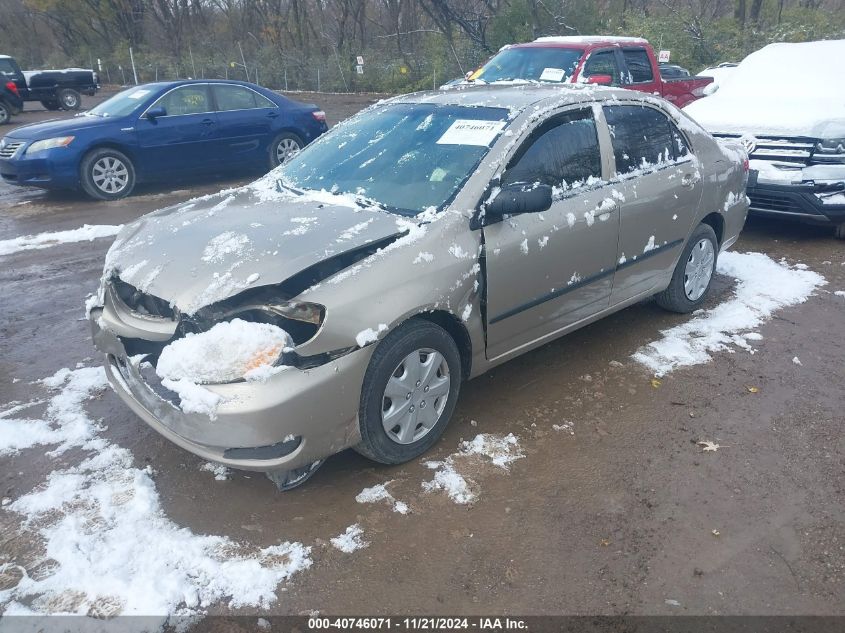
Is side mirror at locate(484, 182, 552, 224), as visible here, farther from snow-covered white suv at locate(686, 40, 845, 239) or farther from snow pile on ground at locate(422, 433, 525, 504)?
snow-covered white suv at locate(686, 40, 845, 239)

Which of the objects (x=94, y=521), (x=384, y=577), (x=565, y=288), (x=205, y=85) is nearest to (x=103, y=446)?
(x=94, y=521)

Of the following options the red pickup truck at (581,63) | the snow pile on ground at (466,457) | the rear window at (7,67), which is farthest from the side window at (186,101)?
the rear window at (7,67)

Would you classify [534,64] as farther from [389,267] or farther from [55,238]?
[389,267]

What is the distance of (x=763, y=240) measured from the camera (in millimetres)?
6922

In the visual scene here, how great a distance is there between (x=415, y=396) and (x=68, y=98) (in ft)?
72.7

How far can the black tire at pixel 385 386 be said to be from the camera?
9.54ft

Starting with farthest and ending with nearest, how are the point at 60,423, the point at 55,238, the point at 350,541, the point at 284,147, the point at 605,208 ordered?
the point at 284,147
the point at 55,238
the point at 605,208
the point at 60,423
the point at 350,541

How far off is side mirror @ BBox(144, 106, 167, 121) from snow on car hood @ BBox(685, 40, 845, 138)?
694cm

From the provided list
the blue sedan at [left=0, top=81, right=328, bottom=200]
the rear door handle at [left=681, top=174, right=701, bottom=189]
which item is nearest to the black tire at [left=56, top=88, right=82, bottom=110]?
the blue sedan at [left=0, top=81, right=328, bottom=200]

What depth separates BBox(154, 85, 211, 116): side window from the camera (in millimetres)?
9117

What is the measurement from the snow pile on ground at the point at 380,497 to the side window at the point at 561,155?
5.59ft

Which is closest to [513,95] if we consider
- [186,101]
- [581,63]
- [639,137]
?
[639,137]

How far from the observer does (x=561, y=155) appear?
3.79 metres

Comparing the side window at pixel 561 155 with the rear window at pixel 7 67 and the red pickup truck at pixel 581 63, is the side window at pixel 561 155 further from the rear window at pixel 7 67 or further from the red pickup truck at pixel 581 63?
the rear window at pixel 7 67
